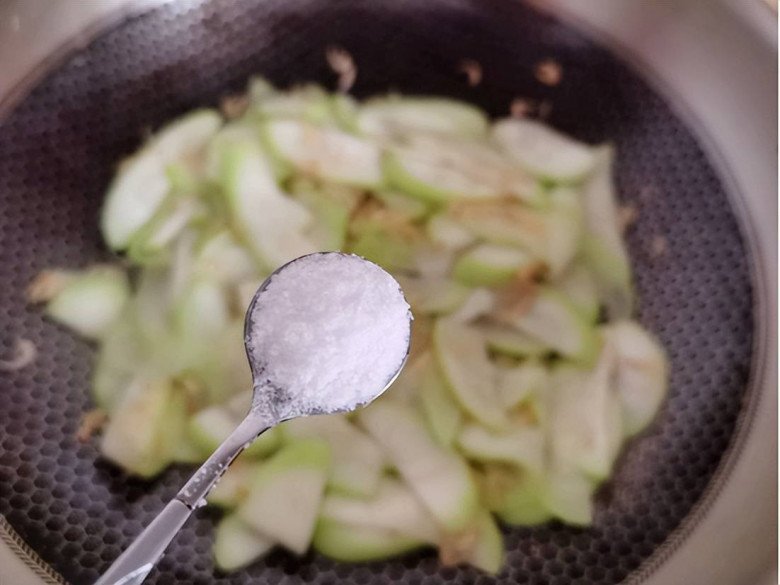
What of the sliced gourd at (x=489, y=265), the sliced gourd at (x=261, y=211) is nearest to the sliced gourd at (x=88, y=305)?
the sliced gourd at (x=261, y=211)

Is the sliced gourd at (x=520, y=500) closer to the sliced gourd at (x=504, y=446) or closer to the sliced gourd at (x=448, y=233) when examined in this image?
the sliced gourd at (x=504, y=446)

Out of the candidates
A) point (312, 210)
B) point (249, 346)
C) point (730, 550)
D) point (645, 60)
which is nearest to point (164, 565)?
point (249, 346)

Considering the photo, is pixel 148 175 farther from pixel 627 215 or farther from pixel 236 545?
pixel 627 215

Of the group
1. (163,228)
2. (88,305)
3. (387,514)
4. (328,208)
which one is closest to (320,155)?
(328,208)

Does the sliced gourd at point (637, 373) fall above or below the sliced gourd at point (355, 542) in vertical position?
above

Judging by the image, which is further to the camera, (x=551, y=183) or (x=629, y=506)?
(x=551, y=183)

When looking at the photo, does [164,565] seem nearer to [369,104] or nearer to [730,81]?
[369,104]
